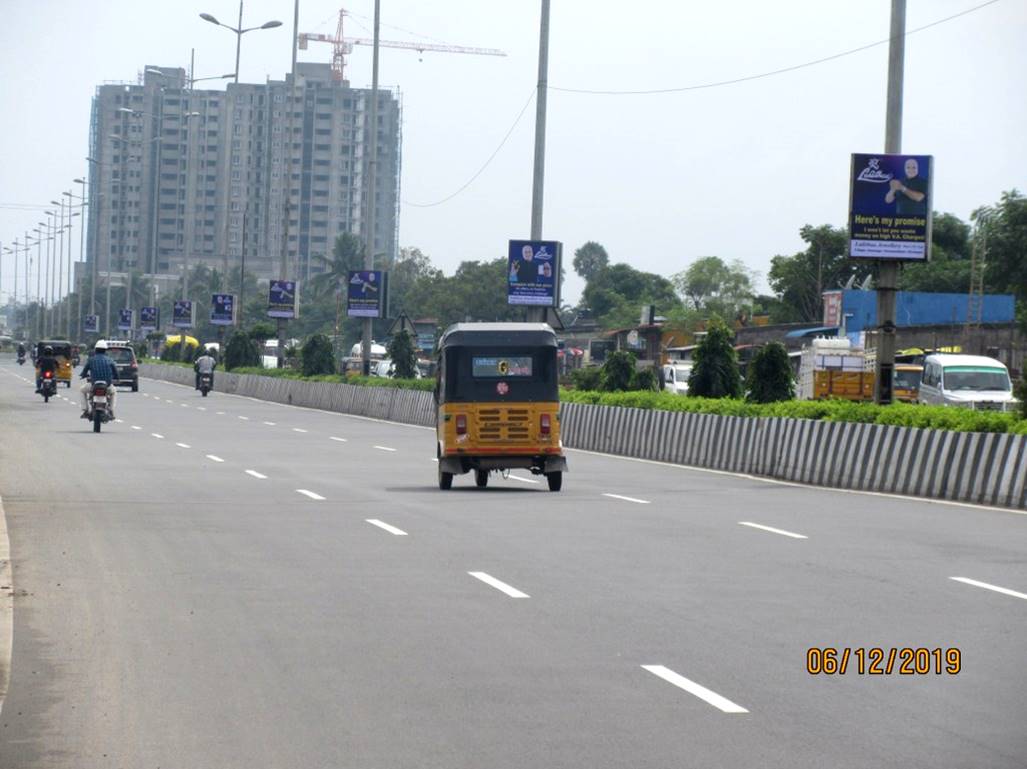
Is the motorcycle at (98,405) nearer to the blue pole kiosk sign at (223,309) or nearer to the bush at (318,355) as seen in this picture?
the bush at (318,355)

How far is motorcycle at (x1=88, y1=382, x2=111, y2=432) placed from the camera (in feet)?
132

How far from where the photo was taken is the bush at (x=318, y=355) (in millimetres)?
73938

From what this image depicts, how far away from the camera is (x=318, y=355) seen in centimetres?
7394

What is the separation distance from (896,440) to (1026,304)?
62644 mm

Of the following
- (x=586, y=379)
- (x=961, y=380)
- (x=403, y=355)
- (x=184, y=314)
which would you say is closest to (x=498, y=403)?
(x=961, y=380)

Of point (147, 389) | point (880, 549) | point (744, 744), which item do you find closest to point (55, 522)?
point (880, 549)

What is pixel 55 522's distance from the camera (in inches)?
730

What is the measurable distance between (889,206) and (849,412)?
330 cm

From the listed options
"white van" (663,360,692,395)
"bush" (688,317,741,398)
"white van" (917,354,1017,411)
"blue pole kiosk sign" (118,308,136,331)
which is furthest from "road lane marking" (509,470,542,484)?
"blue pole kiosk sign" (118,308,136,331)

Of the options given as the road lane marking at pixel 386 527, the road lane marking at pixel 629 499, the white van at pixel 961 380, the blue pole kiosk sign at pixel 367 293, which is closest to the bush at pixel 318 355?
the blue pole kiosk sign at pixel 367 293

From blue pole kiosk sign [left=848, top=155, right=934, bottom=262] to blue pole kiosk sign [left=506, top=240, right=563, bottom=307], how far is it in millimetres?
19929

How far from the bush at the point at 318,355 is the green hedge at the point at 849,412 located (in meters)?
35.0

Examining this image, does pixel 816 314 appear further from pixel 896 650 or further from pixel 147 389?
pixel 896 650
